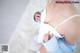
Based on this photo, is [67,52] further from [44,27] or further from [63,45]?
[44,27]

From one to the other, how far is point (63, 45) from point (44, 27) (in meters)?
0.19

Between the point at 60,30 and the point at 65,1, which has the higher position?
the point at 65,1

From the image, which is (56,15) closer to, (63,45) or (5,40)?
(63,45)

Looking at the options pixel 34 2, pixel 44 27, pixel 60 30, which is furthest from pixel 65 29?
pixel 34 2

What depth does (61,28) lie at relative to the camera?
3.90 ft

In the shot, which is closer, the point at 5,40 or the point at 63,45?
the point at 63,45

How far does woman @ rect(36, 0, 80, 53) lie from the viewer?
1165 millimetres

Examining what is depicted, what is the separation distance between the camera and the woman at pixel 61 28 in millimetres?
1165

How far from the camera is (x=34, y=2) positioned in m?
1.26

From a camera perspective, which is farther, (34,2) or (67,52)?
(34,2)

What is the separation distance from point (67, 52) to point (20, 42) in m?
0.36

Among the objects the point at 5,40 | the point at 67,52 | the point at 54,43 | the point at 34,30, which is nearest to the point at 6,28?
the point at 5,40

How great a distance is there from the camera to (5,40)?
4.23ft

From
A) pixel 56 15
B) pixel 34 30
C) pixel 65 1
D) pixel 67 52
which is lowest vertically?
pixel 67 52
